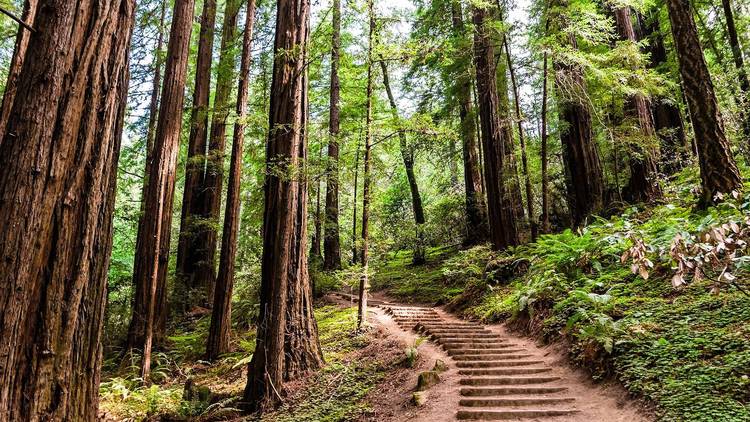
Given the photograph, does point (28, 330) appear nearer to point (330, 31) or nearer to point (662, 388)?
point (662, 388)

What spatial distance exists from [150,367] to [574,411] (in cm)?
765

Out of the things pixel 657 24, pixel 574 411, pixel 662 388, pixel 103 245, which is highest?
pixel 657 24

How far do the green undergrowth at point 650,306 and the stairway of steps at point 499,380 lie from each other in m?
0.56

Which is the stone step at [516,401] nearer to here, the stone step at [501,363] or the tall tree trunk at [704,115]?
the stone step at [501,363]

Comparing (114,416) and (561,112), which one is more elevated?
(561,112)

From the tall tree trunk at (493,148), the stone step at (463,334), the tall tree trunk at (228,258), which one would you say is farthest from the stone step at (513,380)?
the tall tree trunk at (493,148)

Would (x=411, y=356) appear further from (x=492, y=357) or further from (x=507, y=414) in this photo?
(x=507, y=414)

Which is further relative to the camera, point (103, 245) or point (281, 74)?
point (281, 74)

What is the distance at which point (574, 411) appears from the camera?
4367 mm

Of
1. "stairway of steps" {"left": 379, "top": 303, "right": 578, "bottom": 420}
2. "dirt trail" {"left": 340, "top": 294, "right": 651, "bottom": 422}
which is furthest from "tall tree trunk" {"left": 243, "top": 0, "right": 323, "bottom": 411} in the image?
"stairway of steps" {"left": 379, "top": 303, "right": 578, "bottom": 420}

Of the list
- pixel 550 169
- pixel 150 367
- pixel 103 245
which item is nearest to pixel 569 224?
pixel 550 169

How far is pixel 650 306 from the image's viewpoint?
5.38 metres

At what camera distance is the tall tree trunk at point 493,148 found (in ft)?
34.8

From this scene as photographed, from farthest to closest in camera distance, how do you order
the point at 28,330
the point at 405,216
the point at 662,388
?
1. the point at 405,216
2. the point at 662,388
3. the point at 28,330
